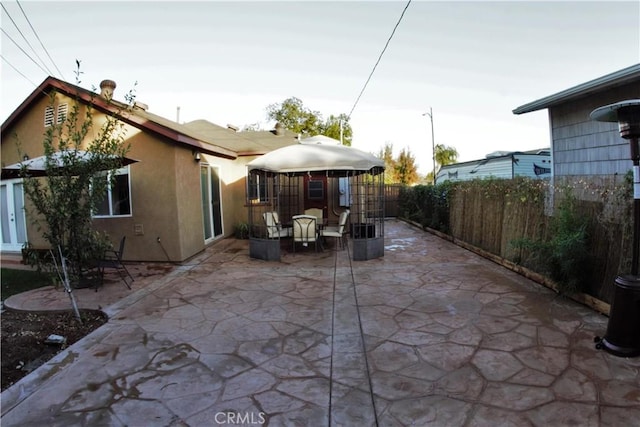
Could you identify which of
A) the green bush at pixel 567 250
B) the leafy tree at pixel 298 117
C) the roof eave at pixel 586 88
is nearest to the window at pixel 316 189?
the roof eave at pixel 586 88

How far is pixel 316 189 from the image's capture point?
12.0m

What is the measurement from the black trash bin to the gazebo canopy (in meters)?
4.96

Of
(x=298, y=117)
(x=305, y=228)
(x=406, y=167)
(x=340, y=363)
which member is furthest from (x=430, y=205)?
(x=406, y=167)

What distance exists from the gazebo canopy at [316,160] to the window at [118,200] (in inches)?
111

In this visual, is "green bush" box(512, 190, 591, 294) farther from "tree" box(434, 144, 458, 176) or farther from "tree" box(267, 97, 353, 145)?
"tree" box(434, 144, 458, 176)

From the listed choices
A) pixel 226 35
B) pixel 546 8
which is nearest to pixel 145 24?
pixel 226 35

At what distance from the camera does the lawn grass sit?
243 inches

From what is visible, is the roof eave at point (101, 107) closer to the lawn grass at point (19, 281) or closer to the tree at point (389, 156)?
the lawn grass at point (19, 281)

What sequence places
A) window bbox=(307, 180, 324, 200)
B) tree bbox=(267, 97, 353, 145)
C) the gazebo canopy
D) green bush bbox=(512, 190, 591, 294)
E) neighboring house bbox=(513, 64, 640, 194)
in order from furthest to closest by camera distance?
tree bbox=(267, 97, 353, 145), window bbox=(307, 180, 324, 200), the gazebo canopy, neighboring house bbox=(513, 64, 640, 194), green bush bbox=(512, 190, 591, 294)

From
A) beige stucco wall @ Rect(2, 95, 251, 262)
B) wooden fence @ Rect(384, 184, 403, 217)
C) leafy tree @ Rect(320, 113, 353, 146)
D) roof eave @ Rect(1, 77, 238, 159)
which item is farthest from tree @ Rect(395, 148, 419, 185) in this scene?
roof eave @ Rect(1, 77, 238, 159)

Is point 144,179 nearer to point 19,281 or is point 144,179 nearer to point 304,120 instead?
point 19,281

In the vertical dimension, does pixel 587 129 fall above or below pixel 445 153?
below

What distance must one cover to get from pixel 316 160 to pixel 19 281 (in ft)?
20.5

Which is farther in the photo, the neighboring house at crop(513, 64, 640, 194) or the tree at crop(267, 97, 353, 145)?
the tree at crop(267, 97, 353, 145)
